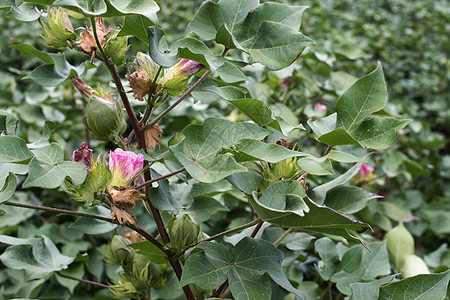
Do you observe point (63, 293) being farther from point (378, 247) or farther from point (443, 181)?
point (443, 181)

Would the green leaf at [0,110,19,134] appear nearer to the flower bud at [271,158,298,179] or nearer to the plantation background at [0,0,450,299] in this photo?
the plantation background at [0,0,450,299]

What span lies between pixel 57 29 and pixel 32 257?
1.70 ft

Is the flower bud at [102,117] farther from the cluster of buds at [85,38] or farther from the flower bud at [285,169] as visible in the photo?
the flower bud at [285,169]

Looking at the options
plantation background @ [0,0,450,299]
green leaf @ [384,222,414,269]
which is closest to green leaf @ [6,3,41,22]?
plantation background @ [0,0,450,299]

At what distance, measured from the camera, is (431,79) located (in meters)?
2.81

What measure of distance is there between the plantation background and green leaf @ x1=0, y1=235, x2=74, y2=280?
0.21 feet

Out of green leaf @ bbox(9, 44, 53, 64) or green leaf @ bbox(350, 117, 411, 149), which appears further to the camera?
green leaf @ bbox(9, 44, 53, 64)

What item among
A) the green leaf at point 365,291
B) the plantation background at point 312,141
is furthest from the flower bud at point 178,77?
the green leaf at point 365,291

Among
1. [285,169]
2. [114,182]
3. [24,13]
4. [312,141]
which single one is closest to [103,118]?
[114,182]

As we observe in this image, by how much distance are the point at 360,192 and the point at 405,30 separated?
303 centimetres

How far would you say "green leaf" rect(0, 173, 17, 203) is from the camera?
596mm

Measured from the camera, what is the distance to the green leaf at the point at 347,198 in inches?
28.2

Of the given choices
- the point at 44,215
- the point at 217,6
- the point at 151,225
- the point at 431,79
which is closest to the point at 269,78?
the point at 151,225

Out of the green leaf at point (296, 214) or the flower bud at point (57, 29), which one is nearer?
the green leaf at point (296, 214)
